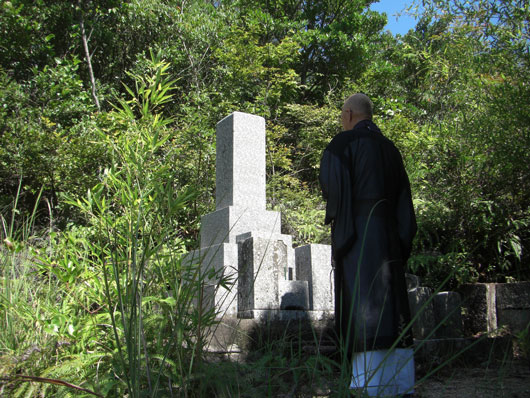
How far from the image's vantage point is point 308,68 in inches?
617

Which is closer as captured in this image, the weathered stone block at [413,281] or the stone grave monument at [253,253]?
the stone grave monument at [253,253]

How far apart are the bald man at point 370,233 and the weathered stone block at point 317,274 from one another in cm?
226

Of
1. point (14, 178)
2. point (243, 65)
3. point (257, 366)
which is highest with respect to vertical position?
point (243, 65)

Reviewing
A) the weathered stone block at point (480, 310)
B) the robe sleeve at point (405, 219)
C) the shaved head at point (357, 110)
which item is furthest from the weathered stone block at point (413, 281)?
the shaved head at point (357, 110)

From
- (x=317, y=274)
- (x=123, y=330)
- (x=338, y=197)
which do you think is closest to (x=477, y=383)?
(x=338, y=197)

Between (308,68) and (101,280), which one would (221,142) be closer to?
(101,280)

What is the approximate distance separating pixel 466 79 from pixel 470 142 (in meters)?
1.10

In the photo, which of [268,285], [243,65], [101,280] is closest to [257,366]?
[101,280]

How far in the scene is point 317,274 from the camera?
196 inches

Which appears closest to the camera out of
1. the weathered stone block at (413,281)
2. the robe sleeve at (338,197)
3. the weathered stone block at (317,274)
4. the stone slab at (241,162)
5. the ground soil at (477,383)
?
the robe sleeve at (338,197)

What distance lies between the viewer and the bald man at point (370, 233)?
2400 millimetres

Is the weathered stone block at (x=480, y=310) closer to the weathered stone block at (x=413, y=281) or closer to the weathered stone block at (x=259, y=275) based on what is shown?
the weathered stone block at (x=413, y=281)

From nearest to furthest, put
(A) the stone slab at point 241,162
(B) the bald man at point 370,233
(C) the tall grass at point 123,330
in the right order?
(C) the tall grass at point 123,330 < (B) the bald man at point 370,233 < (A) the stone slab at point 241,162

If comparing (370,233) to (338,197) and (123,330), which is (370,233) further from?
(123,330)
